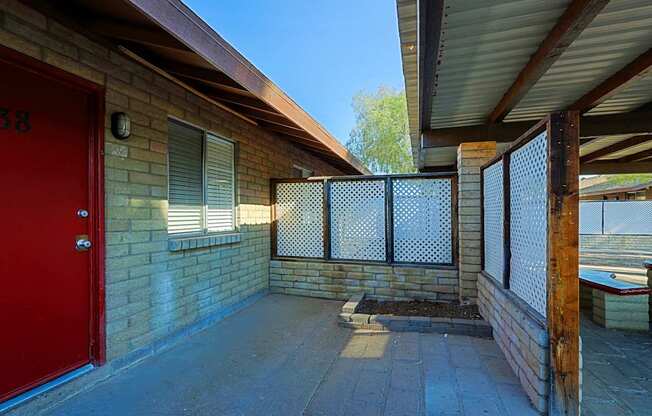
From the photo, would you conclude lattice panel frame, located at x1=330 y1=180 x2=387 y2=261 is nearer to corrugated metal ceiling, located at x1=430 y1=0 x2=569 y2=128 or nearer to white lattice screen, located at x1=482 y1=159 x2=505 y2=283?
white lattice screen, located at x1=482 y1=159 x2=505 y2=283

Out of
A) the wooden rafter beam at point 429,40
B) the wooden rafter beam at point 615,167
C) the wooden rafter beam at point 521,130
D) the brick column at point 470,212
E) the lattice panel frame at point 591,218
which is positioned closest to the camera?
the wooden rafter beam at point 429,40

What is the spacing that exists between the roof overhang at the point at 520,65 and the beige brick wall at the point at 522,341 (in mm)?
1859

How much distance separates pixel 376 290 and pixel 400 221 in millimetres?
1056

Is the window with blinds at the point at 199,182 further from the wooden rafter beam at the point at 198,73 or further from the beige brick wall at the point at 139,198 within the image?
the wooden rafter beam at the point at 198,73

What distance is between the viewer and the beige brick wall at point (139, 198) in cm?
238

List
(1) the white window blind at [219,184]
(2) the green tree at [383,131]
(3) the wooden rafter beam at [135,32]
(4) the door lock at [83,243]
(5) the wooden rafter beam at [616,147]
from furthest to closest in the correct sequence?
(2) the green tree at [383,131] → (5) the wooden rafter beam at [616,147] → (1) the white window blind at [219,184] → (4) the door lock at [83,243] → (3) the wooden rafter beam at [135,32]

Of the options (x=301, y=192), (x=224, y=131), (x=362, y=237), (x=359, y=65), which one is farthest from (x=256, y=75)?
(x=359, y=65)

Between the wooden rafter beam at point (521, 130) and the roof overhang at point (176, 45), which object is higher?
the roof overhang at point (176, 45)

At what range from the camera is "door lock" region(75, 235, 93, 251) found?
254 centimetres

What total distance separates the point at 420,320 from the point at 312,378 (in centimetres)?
157

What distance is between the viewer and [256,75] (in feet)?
10.7

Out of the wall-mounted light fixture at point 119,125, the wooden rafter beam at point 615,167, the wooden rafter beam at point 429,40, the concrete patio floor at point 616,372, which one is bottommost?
the concrete patio floor at point 616,372

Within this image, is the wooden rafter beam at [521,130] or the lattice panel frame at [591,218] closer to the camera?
the wooden rafter beam at [521,130]

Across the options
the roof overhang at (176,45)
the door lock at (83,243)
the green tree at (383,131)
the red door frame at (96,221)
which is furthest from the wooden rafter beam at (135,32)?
the green tree at (383,131)
